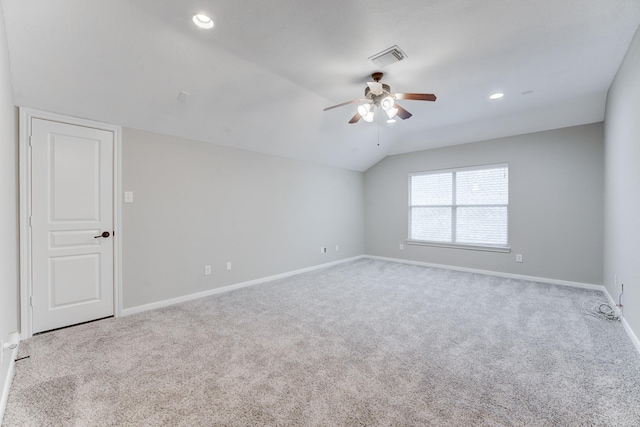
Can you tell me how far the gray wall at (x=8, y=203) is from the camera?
1.87 m

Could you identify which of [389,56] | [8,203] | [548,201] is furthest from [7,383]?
[548,201]

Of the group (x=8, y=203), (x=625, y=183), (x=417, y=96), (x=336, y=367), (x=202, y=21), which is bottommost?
(x=336, y=367)

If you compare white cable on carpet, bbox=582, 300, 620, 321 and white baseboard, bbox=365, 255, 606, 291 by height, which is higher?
white baseboard, bbox=365, 255, 606, 291

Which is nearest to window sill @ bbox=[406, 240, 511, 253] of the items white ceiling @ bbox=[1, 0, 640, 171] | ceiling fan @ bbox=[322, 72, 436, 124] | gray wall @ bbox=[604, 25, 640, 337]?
gray wall @ bbox=[604, 25, 640, 337]

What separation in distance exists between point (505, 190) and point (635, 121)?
8.49 ft

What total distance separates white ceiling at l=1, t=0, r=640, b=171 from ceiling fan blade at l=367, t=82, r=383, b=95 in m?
0.20

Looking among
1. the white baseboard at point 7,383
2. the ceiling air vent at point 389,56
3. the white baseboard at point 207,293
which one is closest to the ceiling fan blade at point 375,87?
the ceiling air vent at point 389,56

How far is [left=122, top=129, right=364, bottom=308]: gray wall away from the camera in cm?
332

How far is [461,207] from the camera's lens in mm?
5414

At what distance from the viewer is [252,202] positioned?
4.49m

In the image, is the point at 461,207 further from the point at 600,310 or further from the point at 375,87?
the point at 375,87

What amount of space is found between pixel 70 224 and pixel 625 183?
223 inches

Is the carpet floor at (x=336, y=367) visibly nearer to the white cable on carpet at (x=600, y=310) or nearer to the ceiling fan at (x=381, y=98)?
the white cable on carpet at (x=600, y=310)

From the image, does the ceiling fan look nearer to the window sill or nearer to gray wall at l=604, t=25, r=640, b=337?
gray wall at l=604, t=25, r=640, b=337
